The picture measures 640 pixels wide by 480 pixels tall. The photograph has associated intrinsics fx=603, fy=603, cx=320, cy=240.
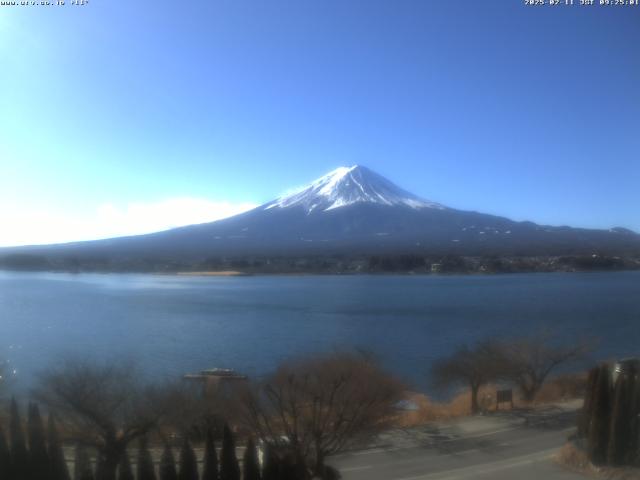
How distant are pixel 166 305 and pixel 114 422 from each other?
12.2m

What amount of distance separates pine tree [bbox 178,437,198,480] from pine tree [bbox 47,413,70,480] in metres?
0.70

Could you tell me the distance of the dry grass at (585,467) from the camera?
433 centimetres

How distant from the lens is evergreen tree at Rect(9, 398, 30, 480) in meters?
3.66

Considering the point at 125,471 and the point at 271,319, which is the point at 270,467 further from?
the point at 271,319

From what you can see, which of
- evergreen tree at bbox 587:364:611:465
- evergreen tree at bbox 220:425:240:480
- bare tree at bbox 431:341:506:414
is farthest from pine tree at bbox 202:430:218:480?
bare tree at bbox 431:341:506:414

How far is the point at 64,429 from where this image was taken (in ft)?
14.3

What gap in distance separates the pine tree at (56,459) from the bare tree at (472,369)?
5252mm

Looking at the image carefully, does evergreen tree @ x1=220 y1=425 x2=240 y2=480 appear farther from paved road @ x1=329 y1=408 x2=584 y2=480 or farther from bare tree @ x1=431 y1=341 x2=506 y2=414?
bare tree @ x1=431 y1=341 x2=506 y2=414

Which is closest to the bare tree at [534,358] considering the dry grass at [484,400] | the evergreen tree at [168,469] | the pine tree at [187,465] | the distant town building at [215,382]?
the dry grass at [484,400]

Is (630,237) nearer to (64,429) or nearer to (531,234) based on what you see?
(531,234)

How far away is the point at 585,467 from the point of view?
4535 millimetres

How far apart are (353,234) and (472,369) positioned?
112 ft

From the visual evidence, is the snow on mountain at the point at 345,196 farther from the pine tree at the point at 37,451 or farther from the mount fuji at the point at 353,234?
the pine tree at the point at 37,451

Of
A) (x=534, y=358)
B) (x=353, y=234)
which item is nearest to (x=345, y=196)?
(x=353, y=234)
